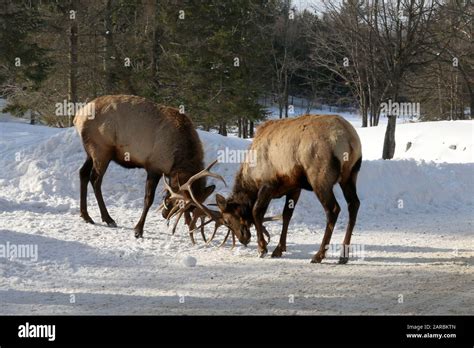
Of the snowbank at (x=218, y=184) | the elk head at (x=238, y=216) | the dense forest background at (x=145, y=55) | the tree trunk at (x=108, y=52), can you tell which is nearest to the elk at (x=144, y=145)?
the elk head at (x=238, y=216)

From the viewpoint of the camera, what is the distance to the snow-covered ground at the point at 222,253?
726 centimetres

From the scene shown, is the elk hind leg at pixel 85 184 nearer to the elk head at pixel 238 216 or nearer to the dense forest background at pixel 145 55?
the elk head at pixel 238 216

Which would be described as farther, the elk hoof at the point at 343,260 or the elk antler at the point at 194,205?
the elk antler at the point at 194,205

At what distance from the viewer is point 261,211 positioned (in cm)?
998

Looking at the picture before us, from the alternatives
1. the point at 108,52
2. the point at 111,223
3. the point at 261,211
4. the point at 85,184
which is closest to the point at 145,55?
the point at 108,52

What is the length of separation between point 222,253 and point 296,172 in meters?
1.69

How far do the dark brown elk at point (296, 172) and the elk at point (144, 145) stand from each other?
0.68 metres

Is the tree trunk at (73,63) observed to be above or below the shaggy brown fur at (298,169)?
above

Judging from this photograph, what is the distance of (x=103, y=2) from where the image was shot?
31.6 meters

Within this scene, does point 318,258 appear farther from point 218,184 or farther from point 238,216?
point 218,184

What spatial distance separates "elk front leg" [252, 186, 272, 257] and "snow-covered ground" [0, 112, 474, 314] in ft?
0.75

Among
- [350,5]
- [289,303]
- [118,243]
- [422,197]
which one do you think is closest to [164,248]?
[118,243]

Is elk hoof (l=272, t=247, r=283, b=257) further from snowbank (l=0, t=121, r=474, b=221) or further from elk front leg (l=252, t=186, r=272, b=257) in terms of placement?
snowbank (l=0, t=121, r=474, b=221)
